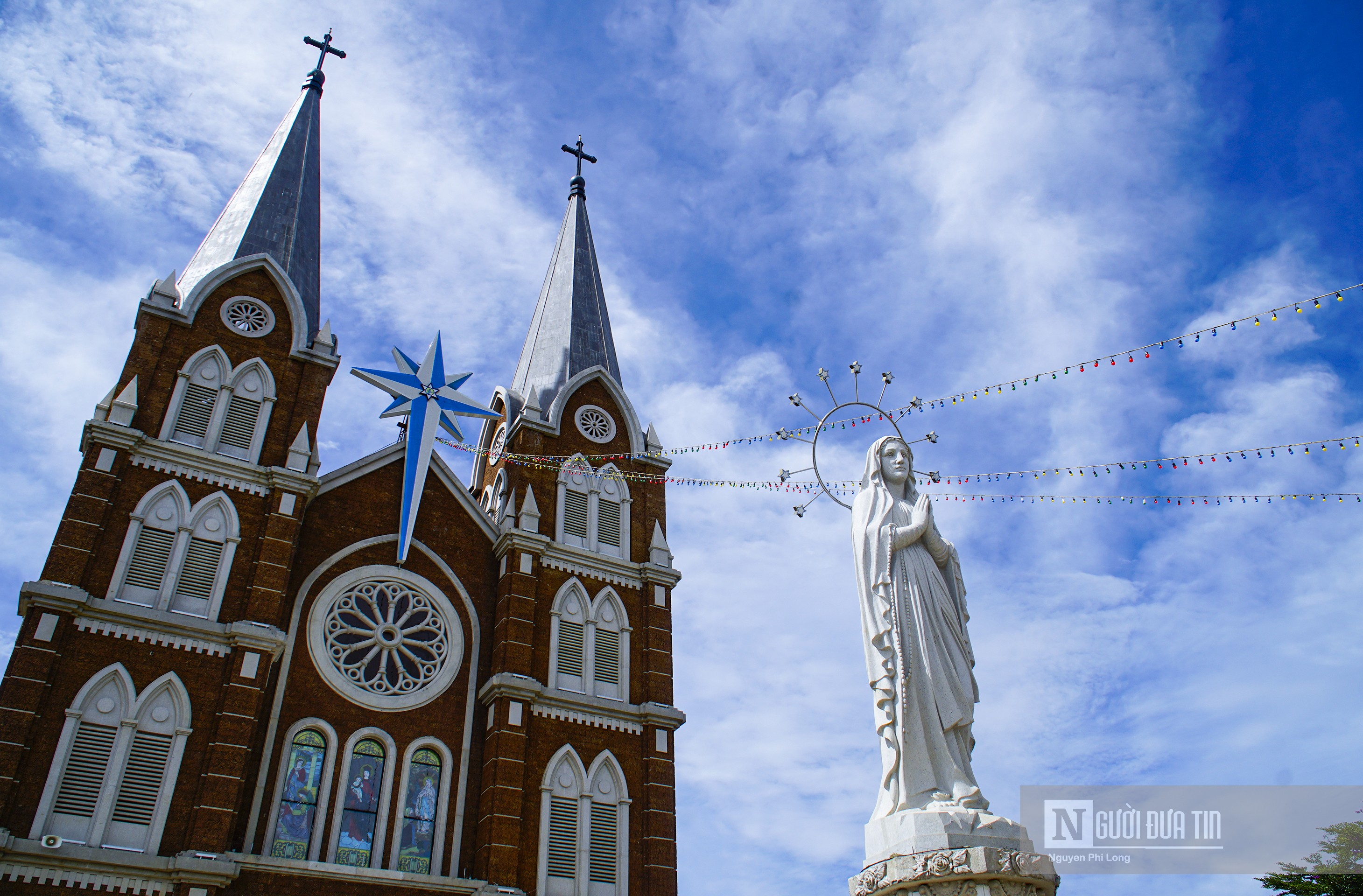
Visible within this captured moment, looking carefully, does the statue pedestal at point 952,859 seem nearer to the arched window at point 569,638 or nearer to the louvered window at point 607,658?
the arched window at point 569,638

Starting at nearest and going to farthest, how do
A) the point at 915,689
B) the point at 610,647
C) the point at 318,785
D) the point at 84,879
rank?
the point at 915,689
the point at 84,879
the point at 318,785
the point at 610,647

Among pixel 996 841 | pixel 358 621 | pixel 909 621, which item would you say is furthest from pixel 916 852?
pixel 358 621

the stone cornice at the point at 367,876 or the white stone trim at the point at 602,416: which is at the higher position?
the white stone trim at the point at 602,416

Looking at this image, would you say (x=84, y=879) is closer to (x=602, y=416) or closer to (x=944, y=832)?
(x=944, y=832)

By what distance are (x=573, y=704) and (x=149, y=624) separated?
28.1 ft

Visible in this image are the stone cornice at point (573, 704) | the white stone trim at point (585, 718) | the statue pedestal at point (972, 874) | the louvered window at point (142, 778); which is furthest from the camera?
the white stone trim at point (585, 718)

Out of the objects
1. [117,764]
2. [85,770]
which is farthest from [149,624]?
[85,770]

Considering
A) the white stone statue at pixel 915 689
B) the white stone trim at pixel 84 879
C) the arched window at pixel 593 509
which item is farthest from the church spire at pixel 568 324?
the white stone statue at pixel 915 689

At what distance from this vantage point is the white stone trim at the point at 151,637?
1808cm

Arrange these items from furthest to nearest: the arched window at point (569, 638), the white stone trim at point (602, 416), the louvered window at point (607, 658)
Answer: the white stone trim at point (602, 416)
the louvered window at point (607, 658)
the arched window at point (569, 638)

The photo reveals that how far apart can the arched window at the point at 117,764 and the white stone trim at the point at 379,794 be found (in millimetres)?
2958

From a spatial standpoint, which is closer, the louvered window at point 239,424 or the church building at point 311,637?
the church building at point 311,637

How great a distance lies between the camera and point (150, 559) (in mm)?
19297

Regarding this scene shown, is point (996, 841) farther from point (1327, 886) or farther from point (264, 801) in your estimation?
point (1327, 886)
